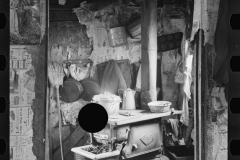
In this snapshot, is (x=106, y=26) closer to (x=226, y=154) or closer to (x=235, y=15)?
(x=235, y=15)

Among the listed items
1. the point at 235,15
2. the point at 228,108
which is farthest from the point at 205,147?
the point at 235,15

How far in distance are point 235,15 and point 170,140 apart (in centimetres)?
72

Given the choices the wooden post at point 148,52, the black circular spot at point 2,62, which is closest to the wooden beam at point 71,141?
the wooden post at point 148,52

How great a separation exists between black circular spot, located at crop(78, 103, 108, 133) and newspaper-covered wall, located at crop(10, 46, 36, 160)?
0.25m

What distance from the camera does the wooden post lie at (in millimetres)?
1357

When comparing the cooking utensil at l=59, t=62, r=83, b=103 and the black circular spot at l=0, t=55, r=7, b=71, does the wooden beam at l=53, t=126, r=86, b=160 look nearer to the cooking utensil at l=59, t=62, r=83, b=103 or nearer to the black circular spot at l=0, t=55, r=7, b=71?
the cooking utensil at l=59, t=62, r=83, b=103

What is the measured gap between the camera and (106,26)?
1.35 metres

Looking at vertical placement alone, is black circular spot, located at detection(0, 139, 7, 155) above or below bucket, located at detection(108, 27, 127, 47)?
below

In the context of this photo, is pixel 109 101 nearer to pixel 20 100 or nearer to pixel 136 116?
pixel 136 116

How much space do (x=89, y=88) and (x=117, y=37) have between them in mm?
307

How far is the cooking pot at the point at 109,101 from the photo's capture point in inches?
50.7

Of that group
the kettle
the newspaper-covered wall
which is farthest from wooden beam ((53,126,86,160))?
the kettle

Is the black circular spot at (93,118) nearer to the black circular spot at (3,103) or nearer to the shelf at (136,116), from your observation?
the shelf at (136,116)

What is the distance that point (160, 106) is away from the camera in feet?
4.49
